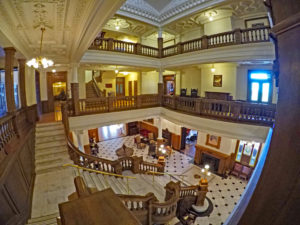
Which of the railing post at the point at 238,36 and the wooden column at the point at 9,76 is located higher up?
the railing post at the point at 238,36

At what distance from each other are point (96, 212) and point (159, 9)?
11.1 metres

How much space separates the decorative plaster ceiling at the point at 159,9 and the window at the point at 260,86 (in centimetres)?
474

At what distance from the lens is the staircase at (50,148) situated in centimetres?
557

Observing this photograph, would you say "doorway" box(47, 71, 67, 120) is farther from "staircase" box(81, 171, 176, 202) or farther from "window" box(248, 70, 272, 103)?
"window" box(248, 70, 272, 103)

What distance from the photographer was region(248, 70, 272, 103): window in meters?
8.49

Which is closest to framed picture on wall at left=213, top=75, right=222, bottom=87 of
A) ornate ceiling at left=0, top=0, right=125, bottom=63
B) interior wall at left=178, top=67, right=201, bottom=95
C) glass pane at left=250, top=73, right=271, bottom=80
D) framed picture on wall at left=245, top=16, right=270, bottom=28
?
interior wall at left=178, top=67, right=201, bottom=95

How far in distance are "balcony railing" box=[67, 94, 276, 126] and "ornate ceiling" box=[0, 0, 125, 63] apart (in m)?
3.76

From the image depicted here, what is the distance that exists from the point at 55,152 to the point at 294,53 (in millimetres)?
7065

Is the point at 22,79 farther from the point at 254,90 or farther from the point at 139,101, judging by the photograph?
the point at 254,90

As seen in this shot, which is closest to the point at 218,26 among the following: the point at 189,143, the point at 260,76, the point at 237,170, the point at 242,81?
the point at 242,81

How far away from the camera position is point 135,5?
28.5 ft

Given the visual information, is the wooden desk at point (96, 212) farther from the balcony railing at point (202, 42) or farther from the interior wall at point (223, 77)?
Result: the interior wall at point (223, 77)

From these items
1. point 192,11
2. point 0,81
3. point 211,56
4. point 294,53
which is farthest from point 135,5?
point 294,53

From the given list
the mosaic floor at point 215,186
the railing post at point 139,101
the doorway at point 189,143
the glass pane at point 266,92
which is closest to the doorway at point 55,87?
the mosaic floor at point 215,186
